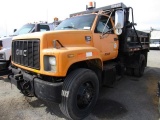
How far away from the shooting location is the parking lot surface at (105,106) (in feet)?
12.0

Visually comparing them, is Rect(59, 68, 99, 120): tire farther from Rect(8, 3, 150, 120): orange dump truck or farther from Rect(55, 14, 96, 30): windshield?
Rect(55, 14, 96, 30): windshield

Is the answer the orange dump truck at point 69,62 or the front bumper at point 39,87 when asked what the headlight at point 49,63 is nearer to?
the orange dump truck at point 69,62

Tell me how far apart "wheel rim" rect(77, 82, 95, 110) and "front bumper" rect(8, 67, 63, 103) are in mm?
521

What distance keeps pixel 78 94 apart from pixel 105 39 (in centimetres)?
188

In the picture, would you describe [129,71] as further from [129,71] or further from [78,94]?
[78,94]

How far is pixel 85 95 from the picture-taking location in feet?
11.7

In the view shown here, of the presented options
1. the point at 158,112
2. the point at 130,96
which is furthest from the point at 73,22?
the point at 158,112

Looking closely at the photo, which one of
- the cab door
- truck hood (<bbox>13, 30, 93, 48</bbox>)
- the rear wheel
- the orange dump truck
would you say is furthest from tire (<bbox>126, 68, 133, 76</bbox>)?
truck hood (<bbox>13, 30, 93, 48</bbox>)

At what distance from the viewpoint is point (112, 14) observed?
17.1 feet

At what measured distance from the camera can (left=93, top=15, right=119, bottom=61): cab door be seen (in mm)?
4346

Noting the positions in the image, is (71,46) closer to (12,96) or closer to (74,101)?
(74,101)

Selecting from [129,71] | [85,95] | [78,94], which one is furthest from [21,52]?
[129,71]

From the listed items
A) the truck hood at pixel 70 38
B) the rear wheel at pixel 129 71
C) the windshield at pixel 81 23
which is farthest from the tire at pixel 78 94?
the rear wheel at pixel 129 71

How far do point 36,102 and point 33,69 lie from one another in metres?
1.31
